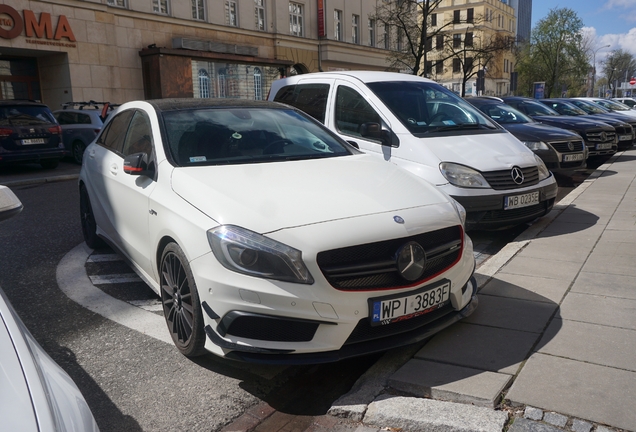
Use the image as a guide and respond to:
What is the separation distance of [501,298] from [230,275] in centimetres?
225

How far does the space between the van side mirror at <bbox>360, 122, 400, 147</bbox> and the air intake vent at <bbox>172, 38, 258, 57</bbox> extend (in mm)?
20224

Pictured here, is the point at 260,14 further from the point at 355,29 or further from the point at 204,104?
the point at 204,104

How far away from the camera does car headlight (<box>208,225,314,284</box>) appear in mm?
2934

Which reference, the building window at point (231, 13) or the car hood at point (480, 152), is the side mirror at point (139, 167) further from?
the building window at point (231, 13)

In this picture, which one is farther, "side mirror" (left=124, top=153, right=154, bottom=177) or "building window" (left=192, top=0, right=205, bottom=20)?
"building window" (left=192, top=0, right=205, bottom=20)

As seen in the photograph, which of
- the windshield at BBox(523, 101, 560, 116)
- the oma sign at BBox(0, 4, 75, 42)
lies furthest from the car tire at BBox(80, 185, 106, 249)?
the oma sign at BBox(0, 4, 75, 42)

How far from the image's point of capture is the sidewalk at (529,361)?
2.75 m

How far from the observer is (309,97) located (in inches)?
294

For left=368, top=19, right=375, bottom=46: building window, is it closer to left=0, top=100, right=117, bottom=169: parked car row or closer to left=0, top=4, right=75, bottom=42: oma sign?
left=0, top=4, right=75, bottom=42: oma sign

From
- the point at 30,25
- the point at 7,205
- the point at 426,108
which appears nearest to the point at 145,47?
the point at 30,25

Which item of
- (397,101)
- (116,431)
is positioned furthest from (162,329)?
(397,101)

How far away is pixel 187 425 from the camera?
285 cm

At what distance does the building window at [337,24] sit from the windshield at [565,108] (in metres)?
20.9

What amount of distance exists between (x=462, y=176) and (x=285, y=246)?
11.3 feet
